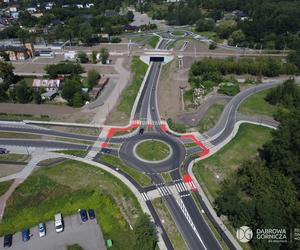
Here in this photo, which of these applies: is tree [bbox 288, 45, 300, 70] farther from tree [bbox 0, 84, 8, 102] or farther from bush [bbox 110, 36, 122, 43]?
tree [bbox 0, 84, 8, 102]

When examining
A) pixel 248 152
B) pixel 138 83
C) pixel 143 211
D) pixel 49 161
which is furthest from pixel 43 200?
pixel 138 83

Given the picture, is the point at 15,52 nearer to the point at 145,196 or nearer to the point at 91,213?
the point at 91,213

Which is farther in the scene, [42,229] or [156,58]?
[156,58]

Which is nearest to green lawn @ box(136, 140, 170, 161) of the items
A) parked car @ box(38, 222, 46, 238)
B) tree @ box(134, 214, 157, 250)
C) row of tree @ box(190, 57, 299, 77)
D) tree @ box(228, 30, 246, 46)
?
tree @ box(134, 214, 157, 250)

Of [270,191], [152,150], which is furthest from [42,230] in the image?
[270,191]

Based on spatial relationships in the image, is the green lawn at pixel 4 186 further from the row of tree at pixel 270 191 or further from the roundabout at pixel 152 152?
the row of tree at pixel 270 191

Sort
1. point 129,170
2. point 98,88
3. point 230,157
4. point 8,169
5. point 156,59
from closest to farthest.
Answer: point 129,170 < point 8,169 < point 230,157 < point 98,88 < point 156,59
